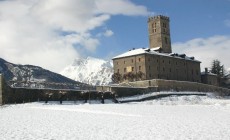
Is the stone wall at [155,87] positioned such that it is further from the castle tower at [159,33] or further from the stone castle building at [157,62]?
the castle tower at [159,33]

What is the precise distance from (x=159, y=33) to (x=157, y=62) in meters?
19.0

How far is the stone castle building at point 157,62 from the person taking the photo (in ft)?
286

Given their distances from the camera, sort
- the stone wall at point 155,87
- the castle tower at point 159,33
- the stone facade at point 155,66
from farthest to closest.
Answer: the castle tower at point 159,33 → the stone facade at point 155,66 → the stone wall at point 155,87

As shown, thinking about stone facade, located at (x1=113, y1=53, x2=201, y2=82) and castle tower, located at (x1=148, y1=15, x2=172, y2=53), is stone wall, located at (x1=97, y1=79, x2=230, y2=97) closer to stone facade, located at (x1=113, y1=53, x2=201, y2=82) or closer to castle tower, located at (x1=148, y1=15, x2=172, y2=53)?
stone facade, located at (x1=113, y1=53, x2=201, y2=82)

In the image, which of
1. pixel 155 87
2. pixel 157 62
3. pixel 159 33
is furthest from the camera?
pixel 159 33

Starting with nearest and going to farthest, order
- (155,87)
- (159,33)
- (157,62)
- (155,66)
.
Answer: (155,87) → (155,66) → (157,62) → (159,33)

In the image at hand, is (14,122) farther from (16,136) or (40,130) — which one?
(16,136)

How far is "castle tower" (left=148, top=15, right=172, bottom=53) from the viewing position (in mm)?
106869

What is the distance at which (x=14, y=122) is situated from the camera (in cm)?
2394

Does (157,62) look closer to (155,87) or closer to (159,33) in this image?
(155,87)

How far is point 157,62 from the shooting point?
297 ft

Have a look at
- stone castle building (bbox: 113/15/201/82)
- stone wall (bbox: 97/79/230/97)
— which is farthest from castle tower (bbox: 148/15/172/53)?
stone wall (bbox: 97/79/230/97)

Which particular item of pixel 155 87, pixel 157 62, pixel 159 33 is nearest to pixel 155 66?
pixel 157 62

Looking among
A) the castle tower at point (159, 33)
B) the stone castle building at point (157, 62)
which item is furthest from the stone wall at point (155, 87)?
the castle tower at point (159, 33)
